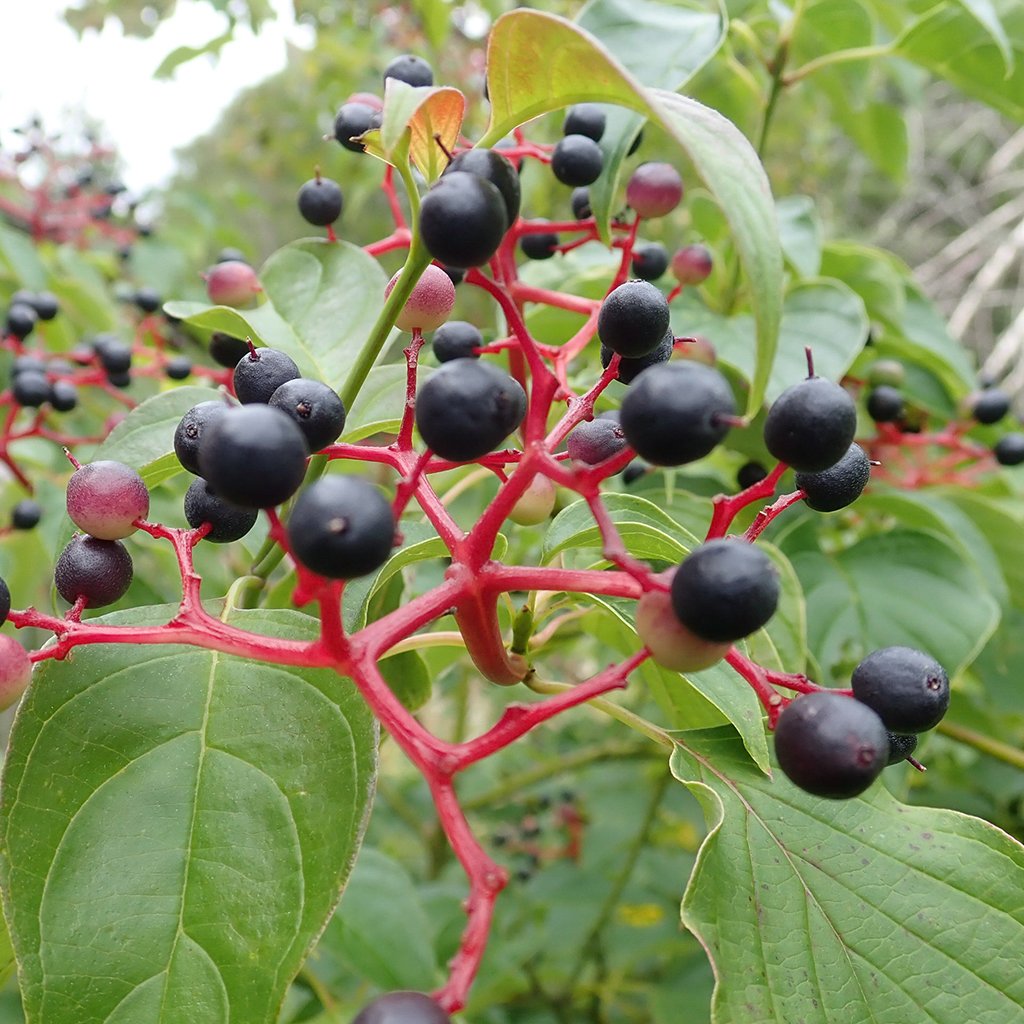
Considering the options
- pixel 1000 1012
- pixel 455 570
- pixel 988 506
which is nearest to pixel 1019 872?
pixel 1000 1012

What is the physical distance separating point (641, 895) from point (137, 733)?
2.29 meters

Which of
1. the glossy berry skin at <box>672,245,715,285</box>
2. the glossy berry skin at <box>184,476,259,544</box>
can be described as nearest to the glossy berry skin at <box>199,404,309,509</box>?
the glossy berry skin at <box>184,476,259,544</box>

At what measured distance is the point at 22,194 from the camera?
3.83m

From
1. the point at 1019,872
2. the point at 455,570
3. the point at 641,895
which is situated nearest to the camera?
the point at 455,570

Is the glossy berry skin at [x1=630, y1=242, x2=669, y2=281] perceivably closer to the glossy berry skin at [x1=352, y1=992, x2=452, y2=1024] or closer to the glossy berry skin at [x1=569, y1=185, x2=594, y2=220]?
the glossy berry skin at [x1=569, y1=185, x2=594, y2=220]

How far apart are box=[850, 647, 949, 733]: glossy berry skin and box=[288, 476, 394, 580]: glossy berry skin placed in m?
0.41

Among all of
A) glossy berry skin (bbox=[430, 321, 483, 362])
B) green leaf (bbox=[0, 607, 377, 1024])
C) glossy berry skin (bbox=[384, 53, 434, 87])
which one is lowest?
green leaf (bbox=[0, 607, 377, 1024])

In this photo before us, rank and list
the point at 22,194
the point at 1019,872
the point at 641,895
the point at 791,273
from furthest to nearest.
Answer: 1. the point at 22,194
2. the point at 641,895
3. the point at 791,273
4. the point at 1019,872

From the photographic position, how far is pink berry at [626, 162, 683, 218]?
1261mm

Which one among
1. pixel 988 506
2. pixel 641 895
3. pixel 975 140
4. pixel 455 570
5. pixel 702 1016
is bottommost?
pixel 641 895

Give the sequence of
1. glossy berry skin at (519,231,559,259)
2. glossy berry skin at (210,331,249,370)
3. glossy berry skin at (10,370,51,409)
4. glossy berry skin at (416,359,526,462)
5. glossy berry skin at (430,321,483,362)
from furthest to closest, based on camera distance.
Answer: glossy berry skin at (10,370,51,409)
glossy berry skin at (519,231,559,259)
glossy berry skin at (210,331,249,370)
glossy berry skin at (430,321,483,362)
glossy berry skin at (416,359,526,462)

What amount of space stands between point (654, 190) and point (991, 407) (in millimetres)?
1040

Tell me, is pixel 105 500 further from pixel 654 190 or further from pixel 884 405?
pixel 884 405

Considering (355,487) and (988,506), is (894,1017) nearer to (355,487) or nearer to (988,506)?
(355,487)
